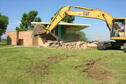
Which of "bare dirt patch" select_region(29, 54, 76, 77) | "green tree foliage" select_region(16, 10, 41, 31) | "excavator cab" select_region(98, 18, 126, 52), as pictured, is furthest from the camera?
"green tree foliage" select_region(16, 10, 41, 31)

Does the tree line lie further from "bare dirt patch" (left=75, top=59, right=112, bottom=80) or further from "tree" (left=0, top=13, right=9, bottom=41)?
"bare dirt patch" (left=75, top=59, right=112, bottom=80)

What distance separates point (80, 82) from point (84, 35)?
4246 centimetres

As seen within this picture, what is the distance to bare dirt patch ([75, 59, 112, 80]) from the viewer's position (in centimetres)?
1004

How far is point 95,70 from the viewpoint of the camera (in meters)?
11.1

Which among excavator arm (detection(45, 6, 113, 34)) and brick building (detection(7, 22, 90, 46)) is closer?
excavator arm (detection(45, 6, 113, 34))

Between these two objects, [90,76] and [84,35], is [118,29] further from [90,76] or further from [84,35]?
[84,35]

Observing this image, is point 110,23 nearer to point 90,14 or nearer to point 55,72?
point 90,14

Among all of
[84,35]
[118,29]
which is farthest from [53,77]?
[84,35]

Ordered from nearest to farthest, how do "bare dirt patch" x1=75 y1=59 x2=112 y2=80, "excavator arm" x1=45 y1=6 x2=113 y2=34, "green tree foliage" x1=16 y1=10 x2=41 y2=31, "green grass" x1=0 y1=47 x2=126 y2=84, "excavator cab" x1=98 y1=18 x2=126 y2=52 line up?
"green grass" x1=0 y1=47 x2=126 y2=84, "bare dirt patch" x1=75 y1=59 x2=112 y2=80, "excavator cab" x1=98 y1=18 x2=126 y2=52, "excavator arm" x1=45 y1=6 x2=113 y2=34, "green tree foliage" x1=16 y1=10 x2=41 y2=31

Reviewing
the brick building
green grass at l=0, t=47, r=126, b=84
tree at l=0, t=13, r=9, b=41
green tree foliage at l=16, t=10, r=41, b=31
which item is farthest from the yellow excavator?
tree at l=0, t=13, r=9, b=41

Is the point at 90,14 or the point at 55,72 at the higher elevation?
the point at 90,14

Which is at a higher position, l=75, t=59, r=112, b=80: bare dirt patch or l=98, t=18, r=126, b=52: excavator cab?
l=98, t=18, r=126, b=52: excavator cab

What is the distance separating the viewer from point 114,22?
67.5ft

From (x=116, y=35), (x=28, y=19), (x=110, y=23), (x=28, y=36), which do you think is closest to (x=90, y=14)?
(x=110, y=23)
